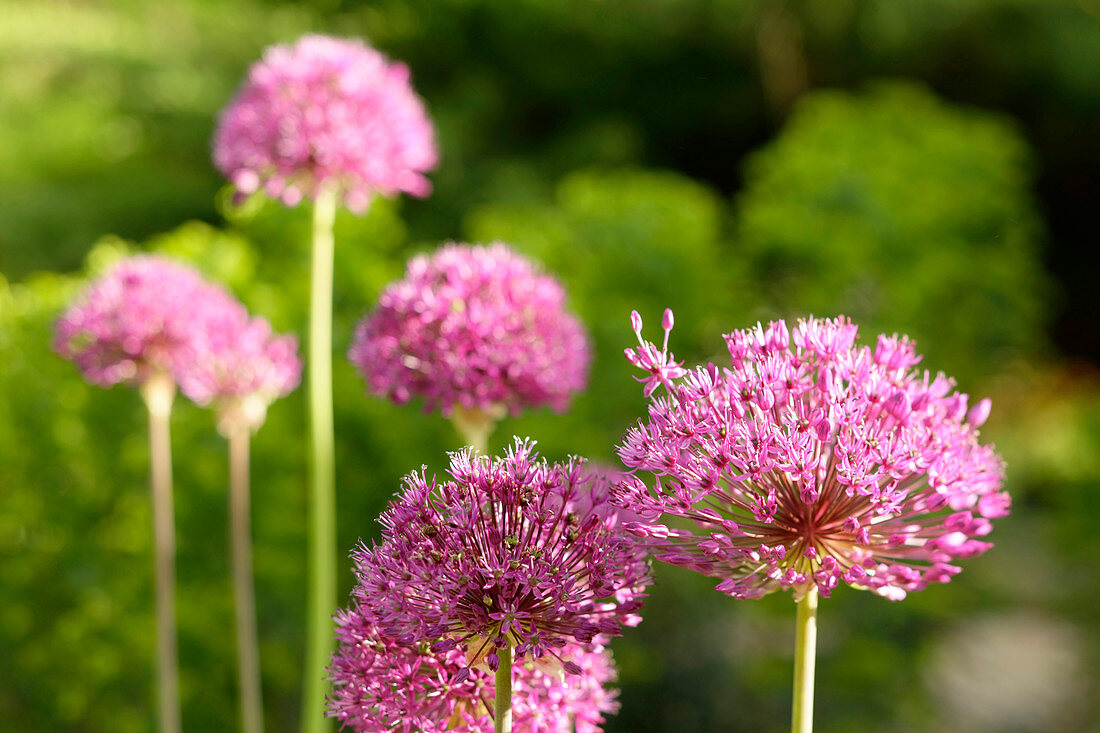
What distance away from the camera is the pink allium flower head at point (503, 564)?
969 millimetres

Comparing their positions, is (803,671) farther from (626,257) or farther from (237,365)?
(626,257)

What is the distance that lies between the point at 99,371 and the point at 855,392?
183 centimetres

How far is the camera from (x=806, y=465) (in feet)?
3.32

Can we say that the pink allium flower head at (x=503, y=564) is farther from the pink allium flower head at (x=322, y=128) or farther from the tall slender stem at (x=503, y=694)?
the pink allium flower head at (x=322, y=128)

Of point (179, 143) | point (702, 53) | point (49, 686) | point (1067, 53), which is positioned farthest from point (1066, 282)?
point (49, 686)

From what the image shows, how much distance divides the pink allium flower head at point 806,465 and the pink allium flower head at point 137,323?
4.93ft

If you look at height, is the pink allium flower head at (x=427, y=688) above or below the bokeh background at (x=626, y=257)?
below

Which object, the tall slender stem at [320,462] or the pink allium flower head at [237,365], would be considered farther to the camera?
the pink allium flower head at [237,365]

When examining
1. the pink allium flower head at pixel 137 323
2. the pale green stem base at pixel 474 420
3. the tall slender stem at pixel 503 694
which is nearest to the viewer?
the tall slender stem at pixel 503 694

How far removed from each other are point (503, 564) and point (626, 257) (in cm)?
415

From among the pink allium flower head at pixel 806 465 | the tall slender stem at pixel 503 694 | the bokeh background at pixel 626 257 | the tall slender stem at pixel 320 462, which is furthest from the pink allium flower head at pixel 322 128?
the tall slender stem at pixel 503 694

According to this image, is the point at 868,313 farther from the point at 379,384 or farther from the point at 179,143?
the point at 179,143

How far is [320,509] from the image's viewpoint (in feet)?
7.20

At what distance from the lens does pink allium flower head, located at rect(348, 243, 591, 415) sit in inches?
67.4
